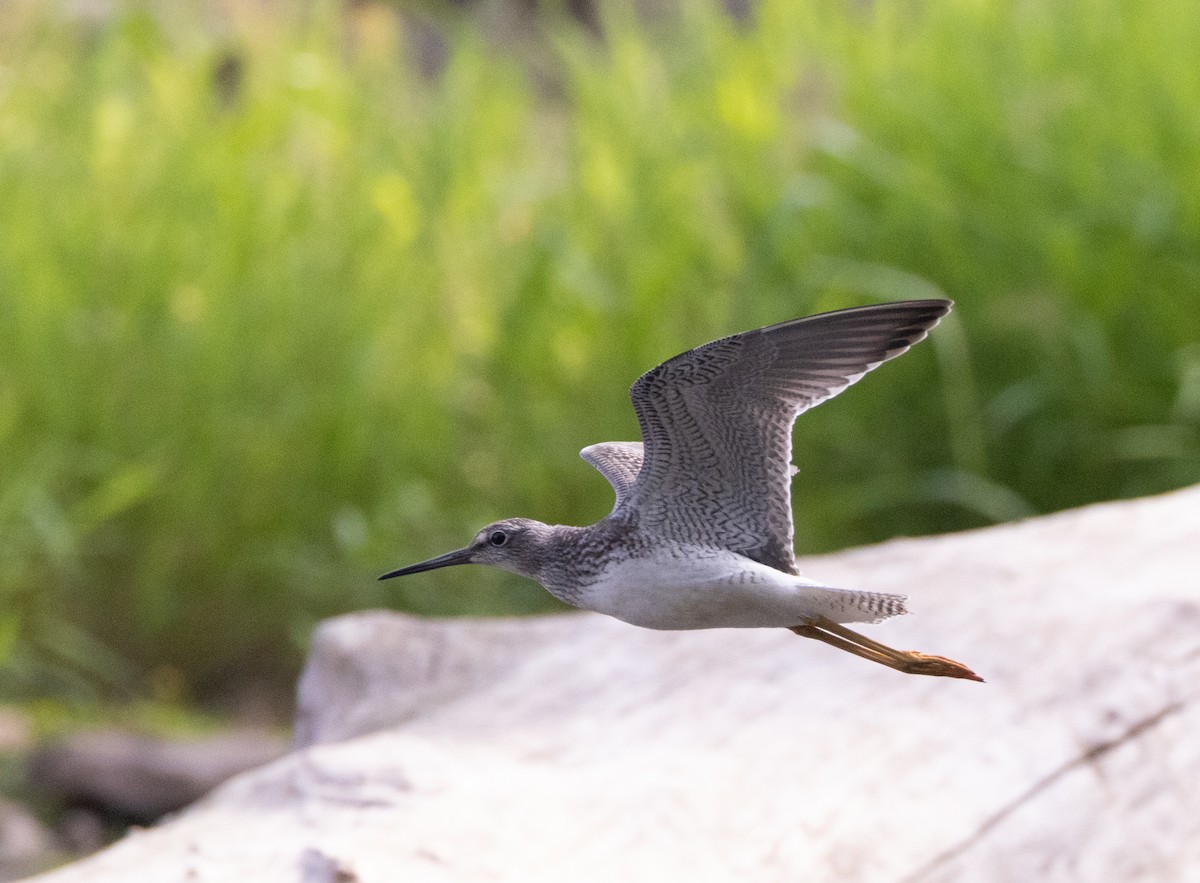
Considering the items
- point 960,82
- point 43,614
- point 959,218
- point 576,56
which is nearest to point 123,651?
point 43,614

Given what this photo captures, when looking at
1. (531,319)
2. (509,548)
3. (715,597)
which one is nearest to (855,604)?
(715,597)

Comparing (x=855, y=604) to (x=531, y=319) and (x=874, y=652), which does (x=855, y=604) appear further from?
(x=531, y=319)

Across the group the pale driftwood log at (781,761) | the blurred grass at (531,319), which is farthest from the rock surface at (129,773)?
the pale driftwood log at (781,761)

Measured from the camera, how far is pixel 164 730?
3994mm

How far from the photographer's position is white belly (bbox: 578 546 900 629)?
131cm

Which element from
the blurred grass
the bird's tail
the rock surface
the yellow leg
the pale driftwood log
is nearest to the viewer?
the bird's tail

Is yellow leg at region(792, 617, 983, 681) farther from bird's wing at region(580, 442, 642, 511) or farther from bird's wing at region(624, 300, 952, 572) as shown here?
bird's wing at region(580, 442, 642, 511)

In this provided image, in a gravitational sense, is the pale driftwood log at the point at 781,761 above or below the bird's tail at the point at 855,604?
below

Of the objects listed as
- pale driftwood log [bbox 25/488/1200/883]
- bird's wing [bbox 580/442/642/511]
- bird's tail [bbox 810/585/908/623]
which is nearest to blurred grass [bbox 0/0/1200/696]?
pale driftwood log [bbox 25/488/1200/883]

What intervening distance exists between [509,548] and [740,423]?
28cm

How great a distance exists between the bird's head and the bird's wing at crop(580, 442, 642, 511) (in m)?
0.19

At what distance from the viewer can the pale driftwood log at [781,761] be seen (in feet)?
6.72

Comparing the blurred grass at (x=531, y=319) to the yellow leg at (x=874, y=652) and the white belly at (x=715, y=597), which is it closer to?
the yellow leg at (x=874, y=652)

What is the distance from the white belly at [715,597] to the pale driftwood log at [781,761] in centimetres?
76
